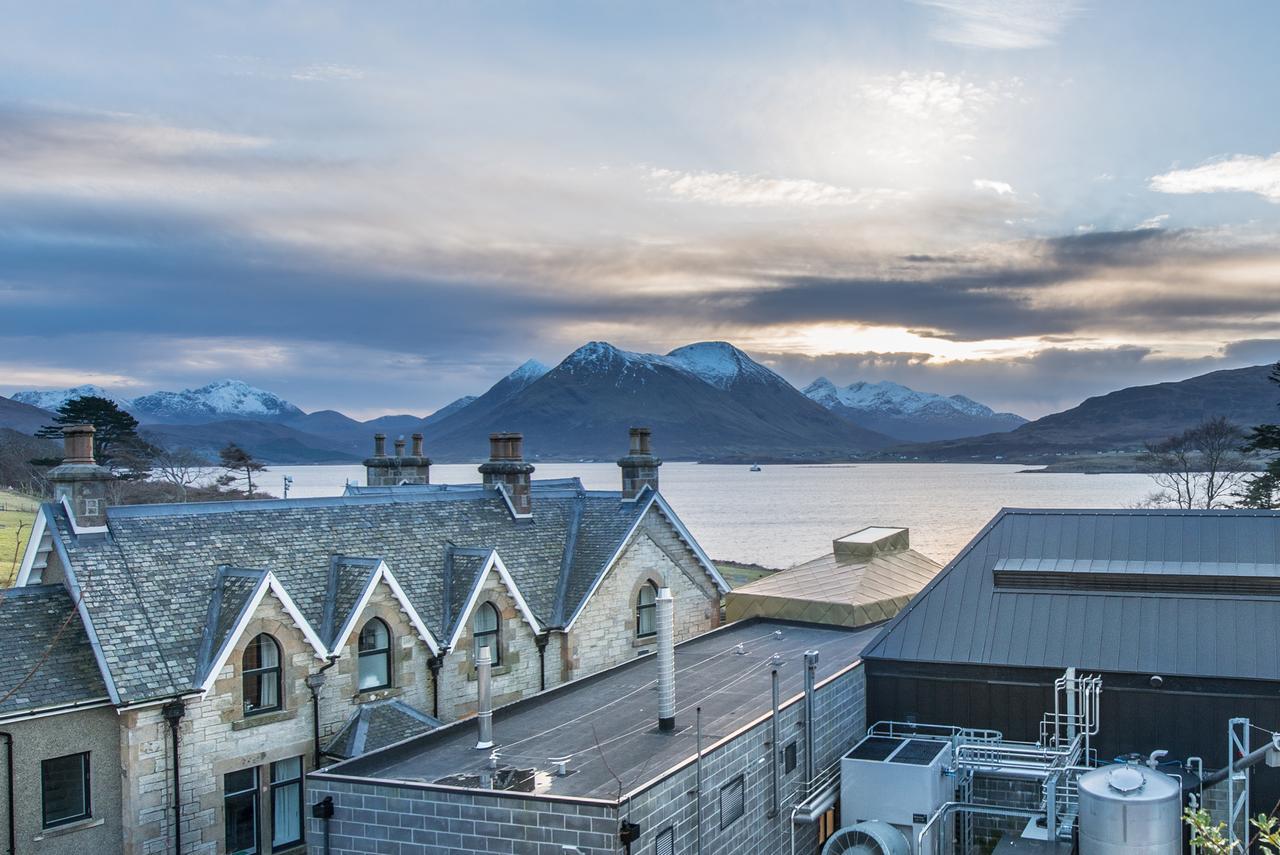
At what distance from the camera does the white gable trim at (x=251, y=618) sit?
958 inches

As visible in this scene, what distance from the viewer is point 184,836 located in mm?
23875

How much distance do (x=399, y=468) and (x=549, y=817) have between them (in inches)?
1292

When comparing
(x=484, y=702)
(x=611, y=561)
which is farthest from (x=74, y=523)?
(x=611, y=561)

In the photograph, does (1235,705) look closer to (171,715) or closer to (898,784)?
(898,784)

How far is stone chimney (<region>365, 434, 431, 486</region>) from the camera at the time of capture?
49.9 metres

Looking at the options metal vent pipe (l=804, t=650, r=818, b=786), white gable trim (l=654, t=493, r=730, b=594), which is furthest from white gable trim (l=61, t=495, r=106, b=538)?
white gable trim (l=654, t=493, r=730, b=594)

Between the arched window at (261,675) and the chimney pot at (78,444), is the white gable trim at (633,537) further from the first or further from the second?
the chimney pot at (78,444)

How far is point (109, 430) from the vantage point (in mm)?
97062

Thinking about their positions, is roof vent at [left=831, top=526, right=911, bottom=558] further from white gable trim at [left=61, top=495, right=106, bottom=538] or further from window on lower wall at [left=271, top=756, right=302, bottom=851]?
white gable trim at [left=61, top=495, right=106, bottom=538]

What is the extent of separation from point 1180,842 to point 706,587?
65.1 ft

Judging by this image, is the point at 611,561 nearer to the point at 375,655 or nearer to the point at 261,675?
the point at 375,655

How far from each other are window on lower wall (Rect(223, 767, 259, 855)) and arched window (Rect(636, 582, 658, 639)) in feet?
49.5

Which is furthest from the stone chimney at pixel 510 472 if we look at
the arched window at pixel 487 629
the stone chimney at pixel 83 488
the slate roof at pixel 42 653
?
the slate roof at pixel 42 653

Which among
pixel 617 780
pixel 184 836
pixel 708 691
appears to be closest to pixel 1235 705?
pixel 708 691
